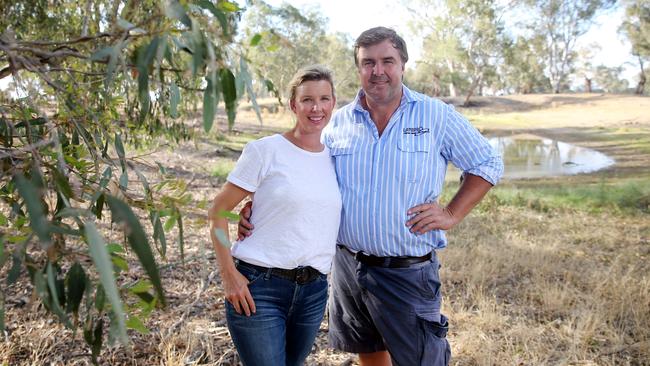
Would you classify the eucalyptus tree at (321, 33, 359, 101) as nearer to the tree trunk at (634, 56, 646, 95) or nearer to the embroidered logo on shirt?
the tree trunk at (634, 56, 646, 95)

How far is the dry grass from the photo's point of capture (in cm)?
303

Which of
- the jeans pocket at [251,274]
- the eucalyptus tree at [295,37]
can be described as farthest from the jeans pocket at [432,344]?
the eucalyptus tree at [295,37]

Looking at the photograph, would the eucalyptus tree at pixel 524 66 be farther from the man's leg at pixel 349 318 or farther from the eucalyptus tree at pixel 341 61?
the man's leg at pixel 349 318

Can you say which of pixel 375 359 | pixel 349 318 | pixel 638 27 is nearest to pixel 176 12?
pixel 349 318

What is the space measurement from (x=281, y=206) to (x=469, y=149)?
912mm

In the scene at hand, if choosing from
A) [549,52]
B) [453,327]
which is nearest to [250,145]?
[453,327]

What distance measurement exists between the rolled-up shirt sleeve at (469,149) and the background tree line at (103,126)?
0.84 meters

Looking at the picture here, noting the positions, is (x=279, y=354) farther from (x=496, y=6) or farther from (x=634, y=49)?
(x=634, y=49)

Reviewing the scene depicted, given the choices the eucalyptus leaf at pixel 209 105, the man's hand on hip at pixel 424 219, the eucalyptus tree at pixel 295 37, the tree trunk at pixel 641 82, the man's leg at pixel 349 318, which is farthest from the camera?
the tree trunk at pixel 641 82

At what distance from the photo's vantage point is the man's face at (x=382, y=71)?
2.42 metres

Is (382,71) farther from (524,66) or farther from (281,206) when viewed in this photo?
(524,66)

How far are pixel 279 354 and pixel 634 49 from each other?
46.0 metres

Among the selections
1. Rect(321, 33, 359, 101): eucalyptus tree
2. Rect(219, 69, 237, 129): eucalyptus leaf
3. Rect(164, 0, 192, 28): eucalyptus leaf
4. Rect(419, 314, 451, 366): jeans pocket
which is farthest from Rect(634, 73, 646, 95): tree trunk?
Rect(164, 0, 192, 28): eucalyptus leaf

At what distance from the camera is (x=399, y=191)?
2363 mm
